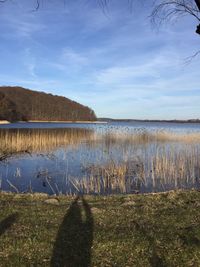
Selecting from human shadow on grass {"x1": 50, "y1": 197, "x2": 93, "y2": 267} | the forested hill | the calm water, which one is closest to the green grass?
human shadow on grass {"x1": 50, "y1": 197, "x2": 93, "y2": 267}

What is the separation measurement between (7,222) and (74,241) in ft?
6.32

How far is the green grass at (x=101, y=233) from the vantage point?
5.79 metres

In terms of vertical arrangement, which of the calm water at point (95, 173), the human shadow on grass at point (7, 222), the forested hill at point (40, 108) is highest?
the forested hill at point (40, 108)

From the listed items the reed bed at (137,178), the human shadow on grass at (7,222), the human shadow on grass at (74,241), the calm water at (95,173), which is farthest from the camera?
the calm water at (95,173)

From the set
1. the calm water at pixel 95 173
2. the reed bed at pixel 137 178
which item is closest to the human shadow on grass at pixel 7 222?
the calm water at pixel 95 173

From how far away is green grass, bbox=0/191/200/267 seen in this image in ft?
19.0

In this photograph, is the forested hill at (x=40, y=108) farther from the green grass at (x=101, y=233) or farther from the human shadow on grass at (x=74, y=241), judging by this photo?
the human shadow on grass at (x=74, y=241)

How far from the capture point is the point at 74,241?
658 centimetres

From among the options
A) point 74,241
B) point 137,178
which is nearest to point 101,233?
point 74,241

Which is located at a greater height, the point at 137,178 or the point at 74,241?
the point at 74,241

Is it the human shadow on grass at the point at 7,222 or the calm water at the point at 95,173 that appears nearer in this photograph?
the human shadow on grass at the point at 7,222

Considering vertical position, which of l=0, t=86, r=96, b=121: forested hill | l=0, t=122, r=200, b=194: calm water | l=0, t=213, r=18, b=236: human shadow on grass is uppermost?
l=0, t=86, r=96, b=121: forested hill

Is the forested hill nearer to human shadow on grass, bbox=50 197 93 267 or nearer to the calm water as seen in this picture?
the calm water

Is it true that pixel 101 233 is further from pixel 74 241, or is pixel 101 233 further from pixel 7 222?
pixel 7 222
